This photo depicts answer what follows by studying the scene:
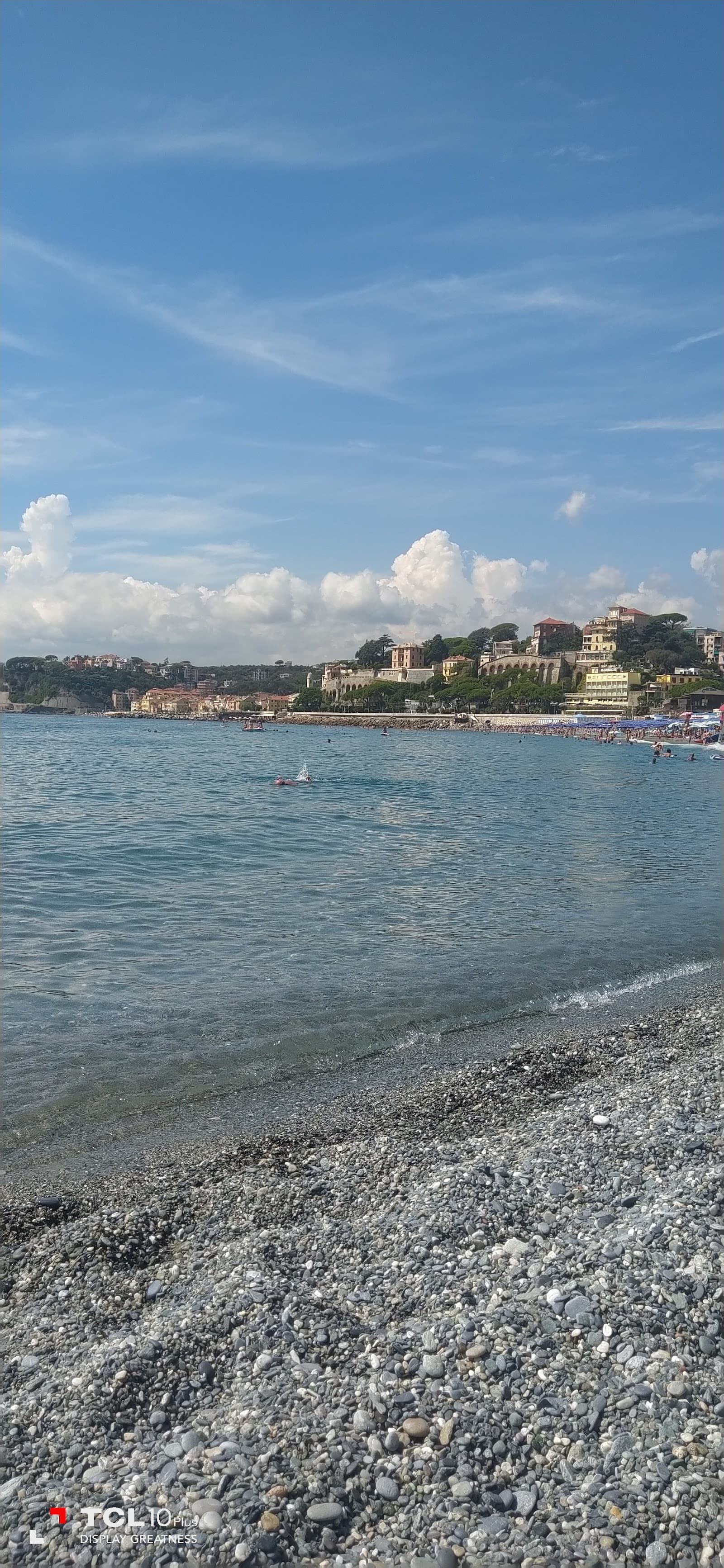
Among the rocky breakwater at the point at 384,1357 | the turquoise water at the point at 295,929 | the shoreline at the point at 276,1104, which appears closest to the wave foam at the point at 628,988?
the turquoise water at the point at 295,929

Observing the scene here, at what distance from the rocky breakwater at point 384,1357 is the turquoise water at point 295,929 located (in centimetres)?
247

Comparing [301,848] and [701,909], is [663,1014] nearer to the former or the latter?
[701,909]

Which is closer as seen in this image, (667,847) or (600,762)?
(667,847)

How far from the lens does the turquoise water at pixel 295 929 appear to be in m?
9.90

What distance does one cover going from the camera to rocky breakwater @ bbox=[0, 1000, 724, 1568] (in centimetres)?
371

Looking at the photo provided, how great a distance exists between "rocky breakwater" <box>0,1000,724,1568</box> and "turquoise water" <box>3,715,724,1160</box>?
2467 millimetres

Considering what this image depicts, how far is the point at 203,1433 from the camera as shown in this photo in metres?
4.21

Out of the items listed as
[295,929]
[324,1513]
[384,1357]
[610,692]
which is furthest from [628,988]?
[610,692]

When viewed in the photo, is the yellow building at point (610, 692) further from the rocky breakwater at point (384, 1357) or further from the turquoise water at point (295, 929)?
the rocky breakwater at point (384, 1357)

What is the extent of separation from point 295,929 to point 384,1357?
10901mm

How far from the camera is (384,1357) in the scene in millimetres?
4641

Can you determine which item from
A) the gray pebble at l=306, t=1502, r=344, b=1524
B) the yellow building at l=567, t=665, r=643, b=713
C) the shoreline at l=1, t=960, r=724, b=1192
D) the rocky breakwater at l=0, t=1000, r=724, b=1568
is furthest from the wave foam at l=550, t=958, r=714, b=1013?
the yellow building at l=567, t=665, r=643, b=713

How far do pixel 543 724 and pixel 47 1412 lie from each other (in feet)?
580

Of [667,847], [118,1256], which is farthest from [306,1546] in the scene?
[667,847]
